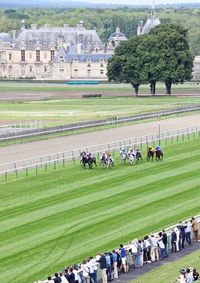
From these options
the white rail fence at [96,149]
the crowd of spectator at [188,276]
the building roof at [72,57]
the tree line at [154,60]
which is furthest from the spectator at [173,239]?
the building roof at [72,57]

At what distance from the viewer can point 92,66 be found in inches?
7756

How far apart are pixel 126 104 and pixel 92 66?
90.6 m

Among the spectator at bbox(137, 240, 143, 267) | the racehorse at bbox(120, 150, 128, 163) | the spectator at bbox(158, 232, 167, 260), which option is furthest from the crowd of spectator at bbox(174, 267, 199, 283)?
the racehorse at bbox(120, 150, 128, 163)

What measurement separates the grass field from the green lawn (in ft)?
8.51

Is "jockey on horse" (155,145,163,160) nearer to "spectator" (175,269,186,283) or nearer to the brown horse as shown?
the brown horse

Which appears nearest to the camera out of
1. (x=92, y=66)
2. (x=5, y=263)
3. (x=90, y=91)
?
(x=5, y=263)

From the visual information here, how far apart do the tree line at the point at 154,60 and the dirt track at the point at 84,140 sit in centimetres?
3841

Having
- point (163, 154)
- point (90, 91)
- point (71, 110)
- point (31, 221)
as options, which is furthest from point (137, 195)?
point (90, 91)

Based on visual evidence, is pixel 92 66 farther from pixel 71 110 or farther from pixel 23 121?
pixel 23 121

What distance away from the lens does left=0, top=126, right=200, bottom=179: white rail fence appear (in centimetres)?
5279

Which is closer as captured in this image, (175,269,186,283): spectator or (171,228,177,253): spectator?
(175,269,186,283): spectator

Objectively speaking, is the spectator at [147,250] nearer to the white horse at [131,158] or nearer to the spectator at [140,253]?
the spectator at [140,253]

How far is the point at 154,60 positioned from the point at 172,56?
2199 millimetres

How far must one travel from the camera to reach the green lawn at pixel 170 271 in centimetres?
3019
